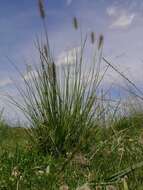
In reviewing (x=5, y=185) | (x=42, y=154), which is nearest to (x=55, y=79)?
(x=42, y=154)

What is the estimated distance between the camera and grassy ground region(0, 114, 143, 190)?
2.68m

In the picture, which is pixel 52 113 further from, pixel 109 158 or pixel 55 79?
pixel 109 158

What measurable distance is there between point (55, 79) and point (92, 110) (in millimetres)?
605

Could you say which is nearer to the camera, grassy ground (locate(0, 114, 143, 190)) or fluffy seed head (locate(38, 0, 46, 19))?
grassy ground (locate(0, 114, 143, 190))

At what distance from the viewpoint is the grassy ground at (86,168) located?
2678 millimetres

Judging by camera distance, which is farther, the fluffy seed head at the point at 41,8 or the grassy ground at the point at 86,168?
the fluffy seed head at the point at 41,8

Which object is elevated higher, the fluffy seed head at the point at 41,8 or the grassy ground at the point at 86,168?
the fluffy seed head at the point at 41,8

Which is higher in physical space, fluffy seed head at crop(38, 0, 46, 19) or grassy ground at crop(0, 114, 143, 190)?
fluffy seed head at crop(38, 0, 46, 19)

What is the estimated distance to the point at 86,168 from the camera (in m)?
3.92

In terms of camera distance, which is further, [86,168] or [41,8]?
[41,8]

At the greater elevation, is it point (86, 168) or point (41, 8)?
point (41, 8)

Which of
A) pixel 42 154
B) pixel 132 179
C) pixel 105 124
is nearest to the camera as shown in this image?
pixel 132 179

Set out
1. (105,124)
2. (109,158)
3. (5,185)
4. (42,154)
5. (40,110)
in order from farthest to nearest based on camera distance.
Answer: (105,124) → (40,110) → (42,154) → (109,158) → (5,185)

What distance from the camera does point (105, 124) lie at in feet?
21.6
